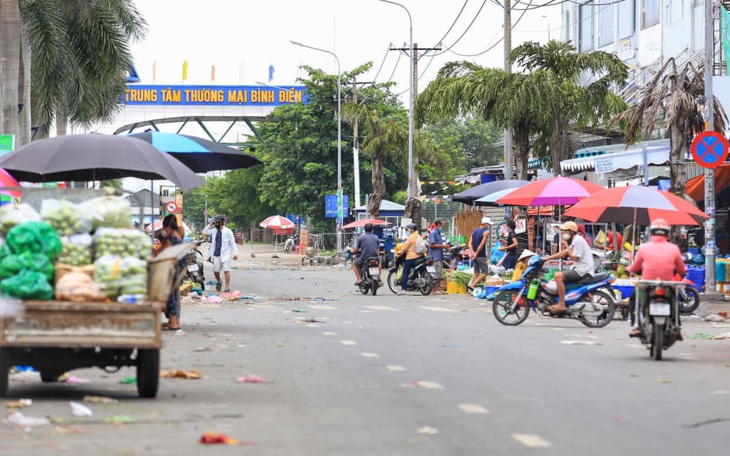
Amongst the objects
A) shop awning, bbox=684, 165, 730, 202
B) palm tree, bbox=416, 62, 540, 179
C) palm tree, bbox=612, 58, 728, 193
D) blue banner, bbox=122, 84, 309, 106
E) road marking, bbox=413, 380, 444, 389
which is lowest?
road marking, bbox=413, 380, 444, 389

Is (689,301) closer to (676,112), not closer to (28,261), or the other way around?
(676,112)

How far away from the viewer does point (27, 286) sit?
9375mm

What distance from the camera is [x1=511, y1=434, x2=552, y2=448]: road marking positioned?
7.66 meters

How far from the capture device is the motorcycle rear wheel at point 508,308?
19078 millimetres

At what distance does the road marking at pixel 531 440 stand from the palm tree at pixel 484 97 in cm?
2348

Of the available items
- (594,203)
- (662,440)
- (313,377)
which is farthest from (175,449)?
(594,203)

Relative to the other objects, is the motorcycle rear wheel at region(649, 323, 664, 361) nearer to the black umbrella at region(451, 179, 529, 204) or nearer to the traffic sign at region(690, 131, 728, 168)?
the traffic sign at region(690, 131, 728, 168)

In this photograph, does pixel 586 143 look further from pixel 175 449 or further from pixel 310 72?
pixel 175 449

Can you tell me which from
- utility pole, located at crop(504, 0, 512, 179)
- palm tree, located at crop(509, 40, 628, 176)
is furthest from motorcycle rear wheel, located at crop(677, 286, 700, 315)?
utility pole, located at crop(504, 0, 512, 179)

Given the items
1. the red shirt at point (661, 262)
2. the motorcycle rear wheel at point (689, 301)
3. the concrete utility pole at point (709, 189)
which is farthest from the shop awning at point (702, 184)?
the red shirt at point (661, 262)

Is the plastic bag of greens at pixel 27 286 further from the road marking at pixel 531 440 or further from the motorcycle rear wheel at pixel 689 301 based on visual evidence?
the motorcycle rear wheel at pixel 689 301

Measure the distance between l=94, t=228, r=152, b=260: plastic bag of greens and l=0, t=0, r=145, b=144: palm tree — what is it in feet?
80.5

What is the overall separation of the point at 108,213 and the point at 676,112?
661 inches

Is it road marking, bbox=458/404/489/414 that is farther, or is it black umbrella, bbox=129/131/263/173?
black umbrella, bbox=129/131/263/173
